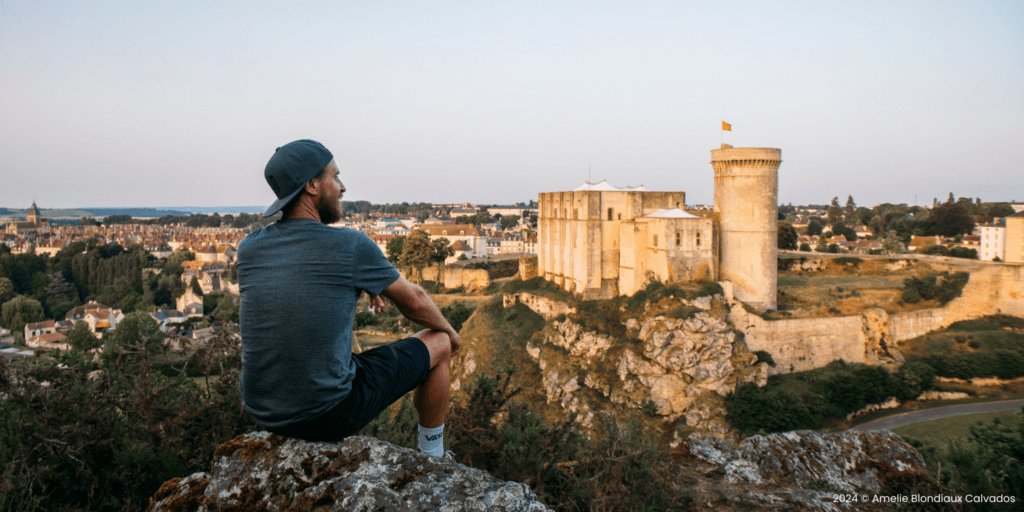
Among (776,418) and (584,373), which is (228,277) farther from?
(776,418)

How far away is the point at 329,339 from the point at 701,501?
3.30m

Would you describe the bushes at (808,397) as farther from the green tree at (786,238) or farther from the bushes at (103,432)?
the green tree at (786,238)

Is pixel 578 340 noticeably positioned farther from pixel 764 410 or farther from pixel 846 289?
pixel 846 289

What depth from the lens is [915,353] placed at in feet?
78.4

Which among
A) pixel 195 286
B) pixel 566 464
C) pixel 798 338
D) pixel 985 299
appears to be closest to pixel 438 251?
pixel 195 286

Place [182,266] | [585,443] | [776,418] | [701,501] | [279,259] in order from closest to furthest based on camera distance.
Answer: [279,259]
[701,501]
[585,443]
[776,418]
[182,266]

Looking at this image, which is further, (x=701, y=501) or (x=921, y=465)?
(x=921, y=465)

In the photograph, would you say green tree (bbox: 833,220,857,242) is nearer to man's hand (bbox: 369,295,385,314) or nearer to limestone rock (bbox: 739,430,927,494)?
limestone rock (bbox: 739,430,927,494)

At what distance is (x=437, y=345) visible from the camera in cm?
276

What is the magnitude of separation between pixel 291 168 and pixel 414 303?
2.40 feet

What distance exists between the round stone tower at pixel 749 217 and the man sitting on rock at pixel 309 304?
2212 cm

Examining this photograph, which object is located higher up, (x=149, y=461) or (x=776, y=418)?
(x=149, y=461)

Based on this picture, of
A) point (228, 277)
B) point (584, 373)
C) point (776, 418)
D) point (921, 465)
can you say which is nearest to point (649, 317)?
point (584, 373)

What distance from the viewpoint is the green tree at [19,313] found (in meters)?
45.4
